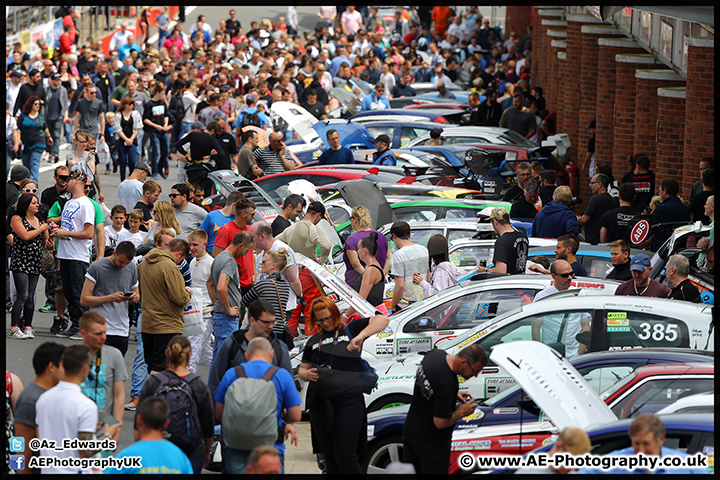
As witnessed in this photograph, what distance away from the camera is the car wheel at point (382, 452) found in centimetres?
774

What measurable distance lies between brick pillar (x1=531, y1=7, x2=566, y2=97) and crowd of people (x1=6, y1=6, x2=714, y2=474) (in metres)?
6.99

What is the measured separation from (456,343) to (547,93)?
22.5 meters

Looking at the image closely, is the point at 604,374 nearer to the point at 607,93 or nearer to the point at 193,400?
the point at 193,400

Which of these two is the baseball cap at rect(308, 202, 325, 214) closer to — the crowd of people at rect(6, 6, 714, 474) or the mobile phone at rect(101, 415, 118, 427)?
the crowd of people at rect(6, 6, 714, 474)

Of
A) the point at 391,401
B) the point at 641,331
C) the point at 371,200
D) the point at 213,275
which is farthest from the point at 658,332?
the point at 371,200

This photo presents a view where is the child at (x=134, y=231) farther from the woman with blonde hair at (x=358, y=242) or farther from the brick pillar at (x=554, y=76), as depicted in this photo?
the brick pillar at (x=554, y=76)

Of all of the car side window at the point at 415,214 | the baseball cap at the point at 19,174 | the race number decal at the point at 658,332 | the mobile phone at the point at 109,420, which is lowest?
the car side window at the point at 415,214

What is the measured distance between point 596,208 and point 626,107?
268 inches

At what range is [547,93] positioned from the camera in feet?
98.6

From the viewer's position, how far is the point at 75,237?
1116 cm

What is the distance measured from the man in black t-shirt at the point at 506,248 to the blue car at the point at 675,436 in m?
4.99

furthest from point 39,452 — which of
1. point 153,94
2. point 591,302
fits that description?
point 153,94

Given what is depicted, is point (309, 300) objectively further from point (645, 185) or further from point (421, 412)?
point (645, 185)

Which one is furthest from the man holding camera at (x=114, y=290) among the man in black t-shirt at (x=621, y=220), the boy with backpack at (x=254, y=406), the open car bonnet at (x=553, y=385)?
the man in black t-shirt at (x=621, y=220)
